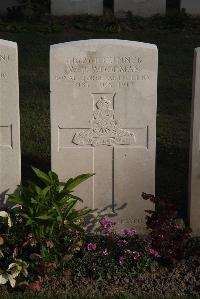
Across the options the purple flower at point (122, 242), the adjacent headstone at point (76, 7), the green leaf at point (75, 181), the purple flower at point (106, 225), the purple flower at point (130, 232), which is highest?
the adjacent headstone at point (76, 7)

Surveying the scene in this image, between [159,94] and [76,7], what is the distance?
5862mm

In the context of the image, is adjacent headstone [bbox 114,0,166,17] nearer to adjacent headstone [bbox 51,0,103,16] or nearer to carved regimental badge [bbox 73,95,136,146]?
adjacent headstone [bbox 51,0,103,16]

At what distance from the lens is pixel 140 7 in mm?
16109

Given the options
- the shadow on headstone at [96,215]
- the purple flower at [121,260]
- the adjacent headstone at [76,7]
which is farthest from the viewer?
the adjacent headstone at [76,7]

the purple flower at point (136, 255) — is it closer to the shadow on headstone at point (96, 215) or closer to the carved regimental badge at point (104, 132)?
the shadow on headstone at point (96, 215)

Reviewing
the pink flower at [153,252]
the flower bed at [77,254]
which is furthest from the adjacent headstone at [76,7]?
the pink flower at [153,252]

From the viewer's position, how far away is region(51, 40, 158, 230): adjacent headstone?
19.9ft

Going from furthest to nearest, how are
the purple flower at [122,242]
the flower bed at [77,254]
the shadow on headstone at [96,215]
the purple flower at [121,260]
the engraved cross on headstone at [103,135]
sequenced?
1. the shadow on headstone at [96,215]
2. the engraved cross on headstone at [103,135]
3. the purple flower at [122,242]
4. the purple flower at [121,260]
5. the flower bed at [77,254]

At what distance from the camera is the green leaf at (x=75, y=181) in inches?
240

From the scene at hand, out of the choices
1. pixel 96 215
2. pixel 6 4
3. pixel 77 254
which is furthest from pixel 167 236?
pixel 6 4

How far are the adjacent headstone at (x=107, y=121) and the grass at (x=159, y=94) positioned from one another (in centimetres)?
68

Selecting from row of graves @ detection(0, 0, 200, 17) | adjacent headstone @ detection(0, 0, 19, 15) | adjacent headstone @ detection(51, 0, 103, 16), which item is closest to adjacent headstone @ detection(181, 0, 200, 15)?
row of graves @ detection(0, 0, 200, 17)

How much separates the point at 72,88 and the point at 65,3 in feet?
33.8

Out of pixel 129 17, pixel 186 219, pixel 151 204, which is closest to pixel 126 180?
pixel 151 204
